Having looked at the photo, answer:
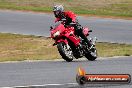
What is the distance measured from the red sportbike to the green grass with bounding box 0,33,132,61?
170 centimetres

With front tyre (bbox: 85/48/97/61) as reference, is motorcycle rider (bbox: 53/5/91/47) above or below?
above

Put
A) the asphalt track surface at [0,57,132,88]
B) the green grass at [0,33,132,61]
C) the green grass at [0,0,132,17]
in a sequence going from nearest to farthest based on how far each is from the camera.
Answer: the asphalt track surface at [0,57,132,88]
the green grass at [0,33,132,61]
the green grass at [0,0,132,17]

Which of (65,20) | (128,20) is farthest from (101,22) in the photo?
(65,20)

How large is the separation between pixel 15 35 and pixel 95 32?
3.69m

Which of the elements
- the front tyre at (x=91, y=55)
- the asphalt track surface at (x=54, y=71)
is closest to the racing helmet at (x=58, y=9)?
the asphalt track surface at (x=54, y=71)

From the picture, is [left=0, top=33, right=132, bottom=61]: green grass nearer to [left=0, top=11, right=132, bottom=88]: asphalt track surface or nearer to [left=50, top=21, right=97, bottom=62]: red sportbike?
[left=0, top=11, right=132, bottom=88]: asphalt track surface

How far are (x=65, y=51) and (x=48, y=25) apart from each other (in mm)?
13403

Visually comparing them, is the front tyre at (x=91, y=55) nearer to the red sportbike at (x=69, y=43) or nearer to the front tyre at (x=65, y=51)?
the red sportbike at (x=69, y=43)

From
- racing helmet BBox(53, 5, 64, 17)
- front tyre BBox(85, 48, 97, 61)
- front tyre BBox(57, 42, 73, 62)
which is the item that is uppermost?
racing helmet BBox(53, 5, 64, 17)

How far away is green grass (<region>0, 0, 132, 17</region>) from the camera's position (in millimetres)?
35438

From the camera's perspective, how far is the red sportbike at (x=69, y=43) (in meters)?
16.2

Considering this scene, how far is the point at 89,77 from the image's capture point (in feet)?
31.5

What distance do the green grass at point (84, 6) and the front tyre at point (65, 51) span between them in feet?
59.3

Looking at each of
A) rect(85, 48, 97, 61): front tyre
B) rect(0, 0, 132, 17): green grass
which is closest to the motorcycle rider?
rect(85, 48, 97, 61): front tyre
